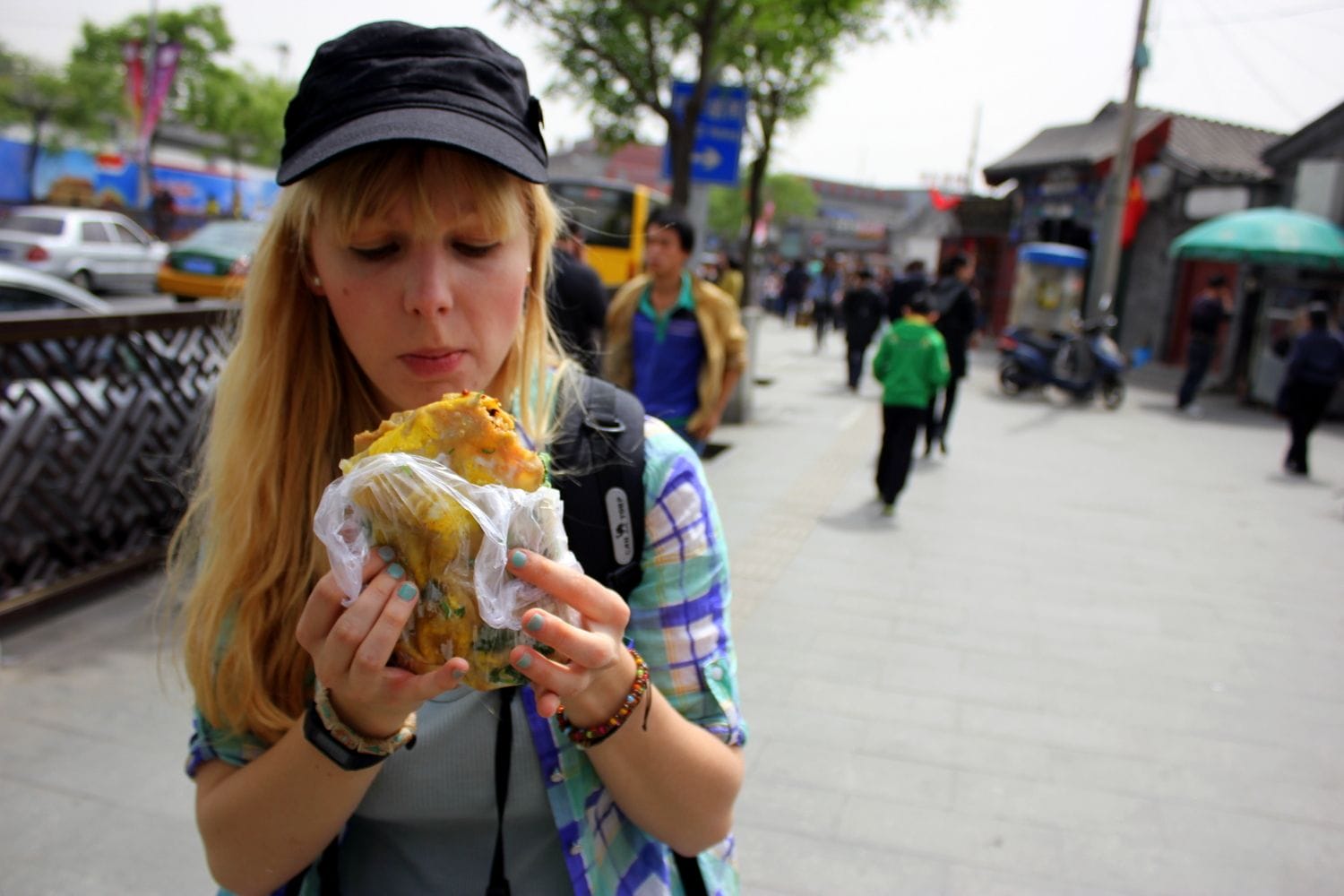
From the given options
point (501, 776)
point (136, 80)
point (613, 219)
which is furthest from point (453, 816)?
point (136, 80)

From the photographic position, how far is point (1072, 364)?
622 inches

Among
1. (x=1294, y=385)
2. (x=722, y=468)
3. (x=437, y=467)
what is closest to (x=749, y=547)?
(x=722, y=468)

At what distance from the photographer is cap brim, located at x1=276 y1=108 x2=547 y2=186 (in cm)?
113

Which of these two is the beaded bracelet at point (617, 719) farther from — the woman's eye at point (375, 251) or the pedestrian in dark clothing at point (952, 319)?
the pedestrian in dark clothing at point (952, 319)

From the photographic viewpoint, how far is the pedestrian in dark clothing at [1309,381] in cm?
1018

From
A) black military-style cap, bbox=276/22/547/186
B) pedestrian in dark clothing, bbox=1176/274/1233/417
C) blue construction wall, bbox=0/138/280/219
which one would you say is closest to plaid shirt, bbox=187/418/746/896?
black military-style cap, bbox=276/22/547/186

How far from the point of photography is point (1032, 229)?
27297 millimetres

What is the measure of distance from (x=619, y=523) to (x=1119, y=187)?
17065mm

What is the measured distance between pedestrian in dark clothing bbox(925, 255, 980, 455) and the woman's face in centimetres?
869

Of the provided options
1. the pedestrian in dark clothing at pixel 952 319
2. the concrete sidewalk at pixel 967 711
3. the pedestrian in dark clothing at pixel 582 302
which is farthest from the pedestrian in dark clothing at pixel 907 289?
the pedestrian in dark clothing at pixel 582 302

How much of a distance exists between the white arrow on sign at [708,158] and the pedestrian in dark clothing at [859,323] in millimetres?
5745

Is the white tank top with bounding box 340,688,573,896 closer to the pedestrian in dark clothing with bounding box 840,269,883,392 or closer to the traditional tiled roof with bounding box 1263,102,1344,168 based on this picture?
the pedestrian in dark clothing with bounding box 840,269,883,392

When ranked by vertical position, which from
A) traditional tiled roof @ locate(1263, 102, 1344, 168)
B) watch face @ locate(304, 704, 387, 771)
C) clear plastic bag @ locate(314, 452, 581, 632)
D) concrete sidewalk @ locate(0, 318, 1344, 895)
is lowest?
concrete sidewalk @ locate(0, 318, 1344, 895)

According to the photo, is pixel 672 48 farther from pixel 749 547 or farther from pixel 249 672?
pixel 249 672
